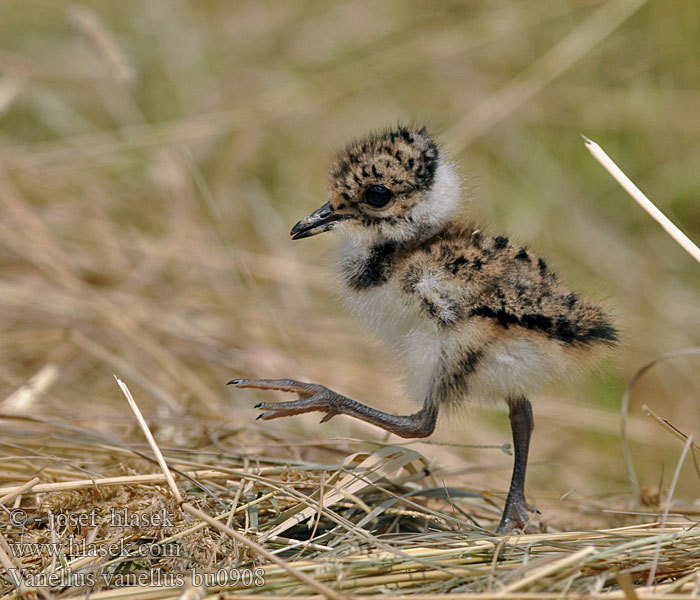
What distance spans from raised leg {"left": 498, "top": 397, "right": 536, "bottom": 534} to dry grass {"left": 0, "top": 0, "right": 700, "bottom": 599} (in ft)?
0.37

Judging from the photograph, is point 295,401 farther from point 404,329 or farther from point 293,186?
point 293,186

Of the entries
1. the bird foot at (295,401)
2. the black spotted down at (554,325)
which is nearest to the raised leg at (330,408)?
the bird foot at (295,401)

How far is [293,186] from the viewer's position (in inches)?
209

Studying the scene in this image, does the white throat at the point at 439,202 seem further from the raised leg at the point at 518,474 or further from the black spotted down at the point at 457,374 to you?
the raised leg at the point at 518,474

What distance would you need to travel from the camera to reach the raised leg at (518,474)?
2.37 metres

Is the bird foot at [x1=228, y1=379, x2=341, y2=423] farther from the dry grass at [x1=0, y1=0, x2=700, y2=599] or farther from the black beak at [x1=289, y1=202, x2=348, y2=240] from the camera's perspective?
the black beak at [x1=289, y1=202, x2=348, y2=240]

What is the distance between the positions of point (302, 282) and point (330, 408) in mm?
2305

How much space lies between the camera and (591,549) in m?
1.81

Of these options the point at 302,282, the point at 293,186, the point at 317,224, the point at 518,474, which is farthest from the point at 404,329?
the point at 293,186

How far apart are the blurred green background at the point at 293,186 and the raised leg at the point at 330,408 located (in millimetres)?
312

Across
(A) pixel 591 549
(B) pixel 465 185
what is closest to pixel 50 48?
(B) pixel 465 185

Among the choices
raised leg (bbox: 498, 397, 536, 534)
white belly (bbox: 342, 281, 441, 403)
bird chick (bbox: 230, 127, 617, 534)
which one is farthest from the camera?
raised leg (bbox: 498, 397, 536, 534)

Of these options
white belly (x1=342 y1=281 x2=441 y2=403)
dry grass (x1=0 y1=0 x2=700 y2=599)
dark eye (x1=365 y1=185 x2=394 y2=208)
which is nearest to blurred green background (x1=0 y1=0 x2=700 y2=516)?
dry grass (x1=0 y1=0 x2=700 y2=599)

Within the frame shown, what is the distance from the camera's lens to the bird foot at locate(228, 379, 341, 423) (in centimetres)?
226
